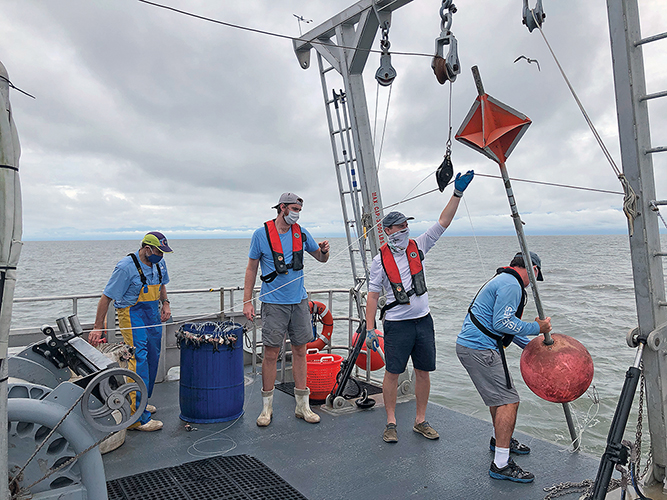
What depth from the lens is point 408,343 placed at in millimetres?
4062

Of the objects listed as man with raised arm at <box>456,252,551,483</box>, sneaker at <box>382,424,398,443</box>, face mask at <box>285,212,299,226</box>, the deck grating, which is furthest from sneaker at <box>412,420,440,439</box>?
face mask at <box>285,212,299,226</box>

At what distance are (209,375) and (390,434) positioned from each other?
66.1 inches

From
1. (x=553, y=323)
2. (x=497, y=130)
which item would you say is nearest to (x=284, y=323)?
(x=497, y=130)

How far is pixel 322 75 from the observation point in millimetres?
5383

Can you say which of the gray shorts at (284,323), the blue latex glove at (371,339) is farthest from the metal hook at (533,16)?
the gray shorts at (284,323)

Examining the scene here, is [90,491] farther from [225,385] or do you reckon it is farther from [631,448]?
[631,448]

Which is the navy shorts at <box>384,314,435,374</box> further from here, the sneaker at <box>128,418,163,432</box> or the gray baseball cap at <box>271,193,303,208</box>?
the sneaker at <box>128,418,163,432</box>

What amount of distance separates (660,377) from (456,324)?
13.8 m

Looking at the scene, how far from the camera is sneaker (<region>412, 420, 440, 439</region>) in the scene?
13.5ft

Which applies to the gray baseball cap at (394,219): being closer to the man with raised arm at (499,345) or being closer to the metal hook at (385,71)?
the man with raised arm at (499,345)

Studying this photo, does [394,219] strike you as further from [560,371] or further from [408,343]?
[560,371]

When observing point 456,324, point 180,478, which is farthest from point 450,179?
point 456,324

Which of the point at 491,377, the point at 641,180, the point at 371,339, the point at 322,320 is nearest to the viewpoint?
the point at 641,180

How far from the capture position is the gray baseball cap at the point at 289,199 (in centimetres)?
444
